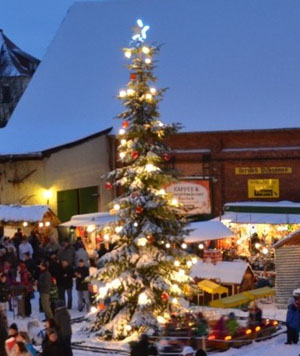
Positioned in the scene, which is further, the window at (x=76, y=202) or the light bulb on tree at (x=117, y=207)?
the window at (x=76, y=202)

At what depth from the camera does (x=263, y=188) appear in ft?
109

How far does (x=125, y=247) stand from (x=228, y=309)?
184 inches

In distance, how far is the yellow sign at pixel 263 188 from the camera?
33.2 m

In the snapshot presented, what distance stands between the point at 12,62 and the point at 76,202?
16.8m

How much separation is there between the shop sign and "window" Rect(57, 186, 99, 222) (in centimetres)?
339

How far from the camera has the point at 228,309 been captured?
72.0 feet

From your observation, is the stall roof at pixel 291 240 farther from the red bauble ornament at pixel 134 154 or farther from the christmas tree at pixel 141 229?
the red bauble ornament at pixel 134 154

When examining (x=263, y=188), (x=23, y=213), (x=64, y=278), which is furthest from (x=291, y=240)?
(x=23, y=213)

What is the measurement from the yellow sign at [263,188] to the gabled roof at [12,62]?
19520 millimetres

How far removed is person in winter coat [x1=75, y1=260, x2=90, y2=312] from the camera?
21656 millimetres

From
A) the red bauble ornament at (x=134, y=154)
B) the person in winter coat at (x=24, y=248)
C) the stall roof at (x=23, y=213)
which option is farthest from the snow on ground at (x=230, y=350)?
the stall roof at (x=23, y=213)

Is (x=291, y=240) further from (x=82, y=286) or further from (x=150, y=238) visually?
(x=82, y=286)

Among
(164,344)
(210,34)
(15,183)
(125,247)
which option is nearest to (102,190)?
(15,183)

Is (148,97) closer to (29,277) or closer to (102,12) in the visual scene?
(29,277)
